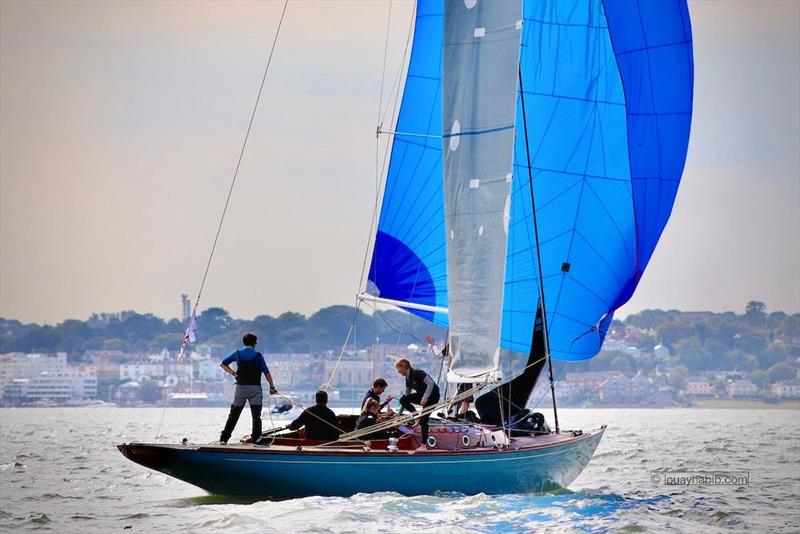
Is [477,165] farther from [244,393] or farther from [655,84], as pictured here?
[655,84]

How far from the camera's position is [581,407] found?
112500mm

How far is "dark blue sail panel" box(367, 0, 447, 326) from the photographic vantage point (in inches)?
810

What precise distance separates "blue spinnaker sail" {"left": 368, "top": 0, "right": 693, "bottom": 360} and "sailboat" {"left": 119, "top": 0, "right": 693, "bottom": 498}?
19 mm

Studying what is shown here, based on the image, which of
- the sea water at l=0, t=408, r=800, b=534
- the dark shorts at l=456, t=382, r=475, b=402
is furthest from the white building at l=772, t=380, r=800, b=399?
the dark shorts at l=456, t=382, r=475, b=402

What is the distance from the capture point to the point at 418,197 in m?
20.8

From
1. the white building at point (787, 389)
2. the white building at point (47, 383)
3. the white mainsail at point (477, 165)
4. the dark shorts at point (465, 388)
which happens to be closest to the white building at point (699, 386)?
the white building at point (787, 389)

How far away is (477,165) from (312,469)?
4.21 meters

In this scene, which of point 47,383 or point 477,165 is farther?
point 47,383

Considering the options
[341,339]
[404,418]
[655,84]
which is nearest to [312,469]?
[404,418]

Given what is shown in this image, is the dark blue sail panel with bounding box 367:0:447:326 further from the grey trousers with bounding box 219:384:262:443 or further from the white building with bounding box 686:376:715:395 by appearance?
the white building with bounding box 686:376:715:395

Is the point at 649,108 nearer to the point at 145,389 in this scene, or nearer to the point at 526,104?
the point at 526,104

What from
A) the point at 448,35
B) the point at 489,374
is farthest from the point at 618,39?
the point at 489,374

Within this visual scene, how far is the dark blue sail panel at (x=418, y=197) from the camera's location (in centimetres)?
2056

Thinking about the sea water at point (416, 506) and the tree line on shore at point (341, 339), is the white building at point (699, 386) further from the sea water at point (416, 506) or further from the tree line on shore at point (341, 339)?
the sea water at point (416, 506)
